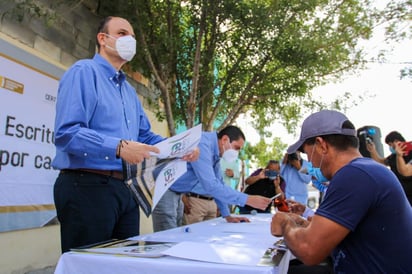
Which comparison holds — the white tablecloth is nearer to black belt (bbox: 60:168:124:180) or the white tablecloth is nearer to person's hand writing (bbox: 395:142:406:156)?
black belt (bbox: 60:168:124:180)

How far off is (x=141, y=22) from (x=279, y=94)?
7.70ft

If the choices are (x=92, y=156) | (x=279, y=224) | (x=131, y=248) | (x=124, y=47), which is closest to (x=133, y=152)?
(x=92, y=156)

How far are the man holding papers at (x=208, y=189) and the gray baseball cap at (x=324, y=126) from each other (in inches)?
56.9

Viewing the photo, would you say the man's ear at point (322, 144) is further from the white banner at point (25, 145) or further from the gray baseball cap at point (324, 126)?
the white banner at point (25, 145)

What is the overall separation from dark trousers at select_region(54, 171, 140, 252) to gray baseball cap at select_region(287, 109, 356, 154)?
3.08 feet

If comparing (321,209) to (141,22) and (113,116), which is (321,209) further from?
(141,22)

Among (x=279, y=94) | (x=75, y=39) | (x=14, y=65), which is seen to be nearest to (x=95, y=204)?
(x=14, y=65)

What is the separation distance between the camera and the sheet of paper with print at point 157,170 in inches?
71.1

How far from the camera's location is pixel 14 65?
3346mm

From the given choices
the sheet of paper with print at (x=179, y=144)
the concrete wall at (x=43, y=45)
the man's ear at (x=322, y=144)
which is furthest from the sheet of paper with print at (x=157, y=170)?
the concrete wall at (x=43, y=45)

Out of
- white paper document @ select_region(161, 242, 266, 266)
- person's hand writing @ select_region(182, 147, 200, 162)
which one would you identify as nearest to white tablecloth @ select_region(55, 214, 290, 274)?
white paper document @ select_region(161, 242, 266, 266)

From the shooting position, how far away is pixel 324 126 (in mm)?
1639

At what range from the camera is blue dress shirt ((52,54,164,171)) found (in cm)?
175

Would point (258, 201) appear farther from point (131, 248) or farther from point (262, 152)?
point (262, 152)
